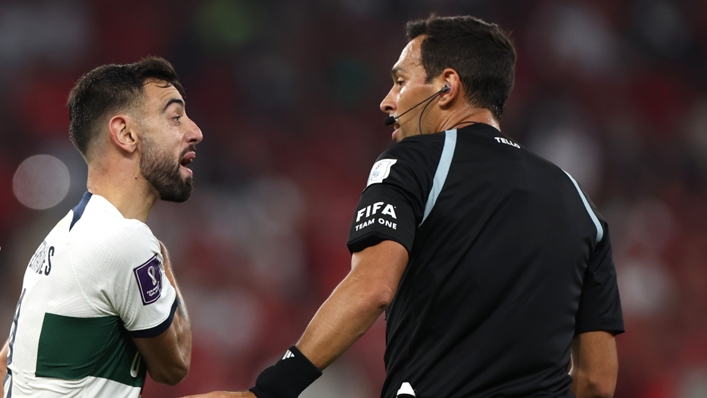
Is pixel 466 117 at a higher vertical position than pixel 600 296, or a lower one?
higher

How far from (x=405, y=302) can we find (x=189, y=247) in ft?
16.1

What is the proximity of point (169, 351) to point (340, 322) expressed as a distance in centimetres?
67

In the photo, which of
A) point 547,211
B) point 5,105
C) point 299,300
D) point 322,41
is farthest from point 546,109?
point 547,211

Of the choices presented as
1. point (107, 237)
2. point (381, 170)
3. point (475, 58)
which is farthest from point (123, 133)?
point (475, 58)

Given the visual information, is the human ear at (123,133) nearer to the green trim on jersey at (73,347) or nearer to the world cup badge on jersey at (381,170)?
the green trim on jersey at (73,347)

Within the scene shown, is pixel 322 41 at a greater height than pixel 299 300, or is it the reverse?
pixel 322 41

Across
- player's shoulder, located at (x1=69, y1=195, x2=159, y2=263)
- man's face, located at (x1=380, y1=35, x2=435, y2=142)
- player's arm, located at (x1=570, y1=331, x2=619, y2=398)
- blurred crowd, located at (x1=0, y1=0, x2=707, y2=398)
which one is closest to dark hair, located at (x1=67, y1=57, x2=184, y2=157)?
player's shoulder, located at (x1=69, y1=195, x2=159, y2=263)

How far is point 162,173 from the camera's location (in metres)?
2.61

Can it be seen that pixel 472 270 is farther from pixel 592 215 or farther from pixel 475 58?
pixel 475 58

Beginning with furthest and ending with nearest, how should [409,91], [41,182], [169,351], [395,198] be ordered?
[41,182] → [409,91] → [169,351] → [395,198]

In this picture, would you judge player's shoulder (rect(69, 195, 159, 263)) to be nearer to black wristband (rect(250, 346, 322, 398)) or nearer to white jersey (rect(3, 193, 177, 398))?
white jersey (rect(3, 193, 177, 398))

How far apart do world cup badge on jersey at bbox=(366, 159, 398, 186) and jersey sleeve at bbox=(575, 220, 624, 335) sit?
81 cm

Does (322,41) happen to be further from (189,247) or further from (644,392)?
(644,392)

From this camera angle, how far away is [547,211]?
7.59ft
